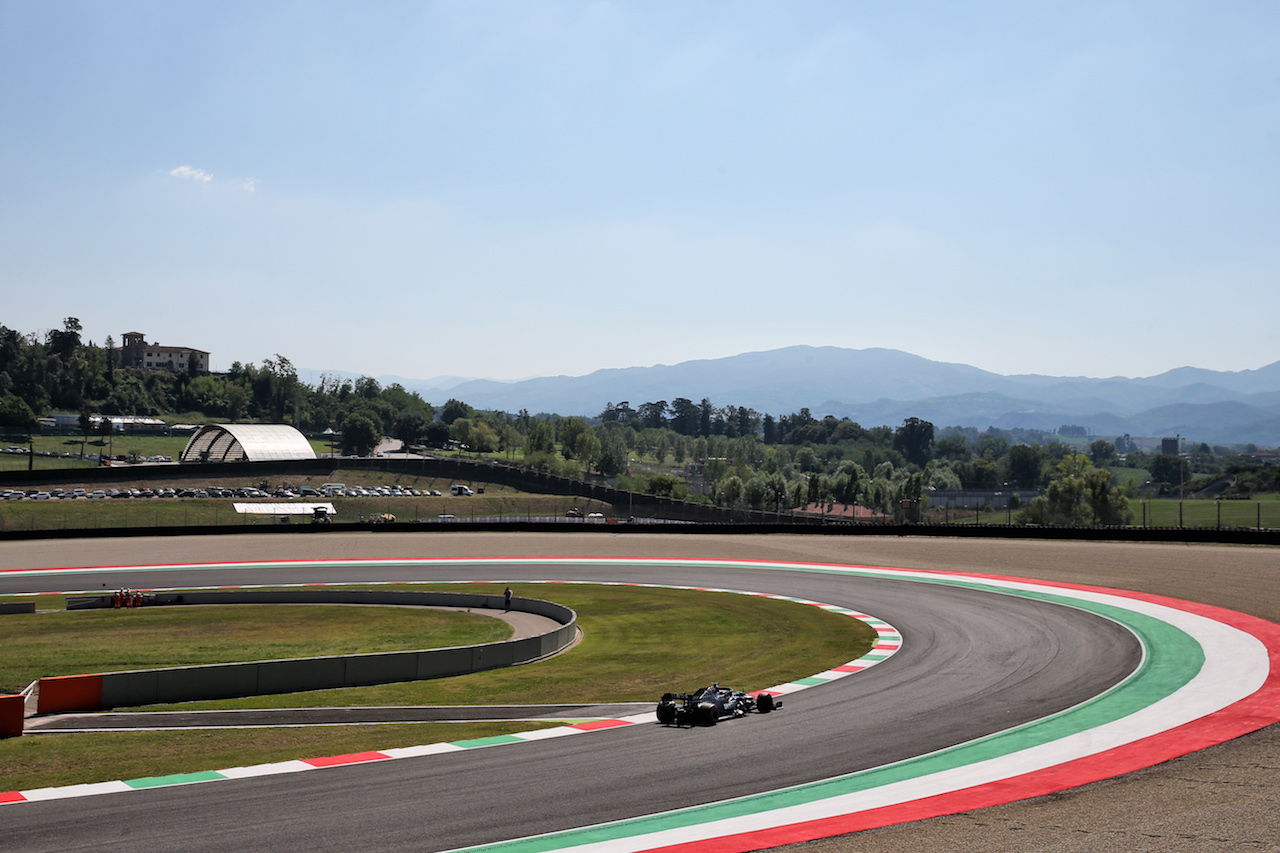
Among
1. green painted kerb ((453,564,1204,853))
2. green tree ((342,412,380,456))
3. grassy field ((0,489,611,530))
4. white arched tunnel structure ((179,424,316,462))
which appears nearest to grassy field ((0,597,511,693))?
green painted kerb ((453,564,1204,853))

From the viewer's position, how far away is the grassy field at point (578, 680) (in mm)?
12766

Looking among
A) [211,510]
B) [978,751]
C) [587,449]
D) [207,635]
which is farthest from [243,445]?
[978,751]

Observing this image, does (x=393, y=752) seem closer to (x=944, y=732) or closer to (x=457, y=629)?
(x=944, y=732)

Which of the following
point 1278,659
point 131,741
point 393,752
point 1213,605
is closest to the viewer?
point 393,752

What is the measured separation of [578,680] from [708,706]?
5731 millimetres

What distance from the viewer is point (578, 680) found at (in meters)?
19.2

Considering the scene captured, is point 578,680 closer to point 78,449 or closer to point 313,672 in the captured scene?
point 313,672

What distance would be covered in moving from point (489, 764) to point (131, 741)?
6386 millimetres

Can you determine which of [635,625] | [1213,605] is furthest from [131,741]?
[1213,605]

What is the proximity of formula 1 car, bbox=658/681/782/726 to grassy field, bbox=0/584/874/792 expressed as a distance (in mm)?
2182

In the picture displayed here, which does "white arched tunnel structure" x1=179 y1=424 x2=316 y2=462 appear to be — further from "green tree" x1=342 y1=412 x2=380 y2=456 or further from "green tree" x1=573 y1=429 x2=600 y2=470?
A: "green tree" x1=573 y1=429 x2=600 y2=470

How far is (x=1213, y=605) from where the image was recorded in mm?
25719

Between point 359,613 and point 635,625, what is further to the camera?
point 359,613

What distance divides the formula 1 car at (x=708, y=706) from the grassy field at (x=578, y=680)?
2.18m
